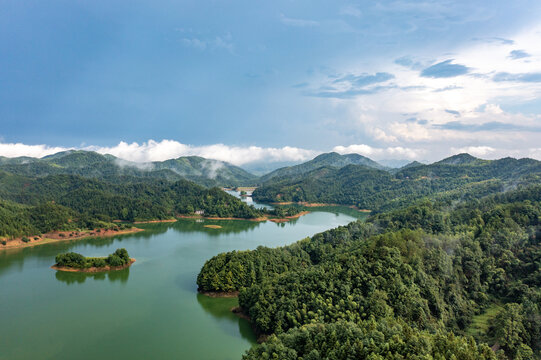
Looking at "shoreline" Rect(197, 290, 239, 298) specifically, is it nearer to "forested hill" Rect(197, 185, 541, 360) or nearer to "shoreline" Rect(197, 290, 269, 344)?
"shoreline" Rect(197, 290, 269, 344)

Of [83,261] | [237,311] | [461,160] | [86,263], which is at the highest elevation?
[461,160]

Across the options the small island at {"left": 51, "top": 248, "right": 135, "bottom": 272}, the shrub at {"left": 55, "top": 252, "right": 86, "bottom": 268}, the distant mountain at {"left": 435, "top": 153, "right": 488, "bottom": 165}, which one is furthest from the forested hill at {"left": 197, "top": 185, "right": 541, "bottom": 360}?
the distant mountain at {"left": 435, "top": 153, "right": 488, "bottom": 165}

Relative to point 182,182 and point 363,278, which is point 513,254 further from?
point 182,182

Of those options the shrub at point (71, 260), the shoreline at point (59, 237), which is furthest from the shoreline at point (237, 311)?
the shoreline at point (59, 237)

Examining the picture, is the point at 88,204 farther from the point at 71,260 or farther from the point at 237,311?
the point at 237,311

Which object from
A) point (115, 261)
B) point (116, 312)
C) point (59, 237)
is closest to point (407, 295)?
point (116, 312)

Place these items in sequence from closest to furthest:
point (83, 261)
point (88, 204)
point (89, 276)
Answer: point (89, 276)
point (83, 261)
point (88, 204)
